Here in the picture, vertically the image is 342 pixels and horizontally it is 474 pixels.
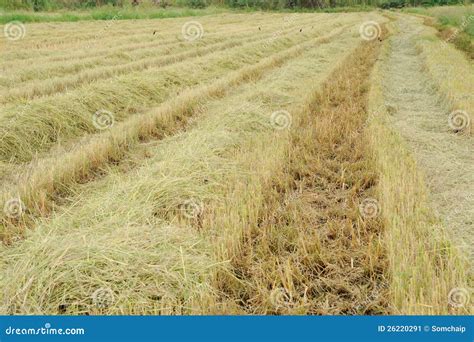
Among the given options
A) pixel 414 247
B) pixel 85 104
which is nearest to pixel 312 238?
pixel 414 247

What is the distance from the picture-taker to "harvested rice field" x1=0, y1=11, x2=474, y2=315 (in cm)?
289

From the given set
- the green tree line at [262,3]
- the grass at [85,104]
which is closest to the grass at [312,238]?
the grass at [85,104]

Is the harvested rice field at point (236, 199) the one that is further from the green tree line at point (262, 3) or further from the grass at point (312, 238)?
the green tree line at point (262, 3)

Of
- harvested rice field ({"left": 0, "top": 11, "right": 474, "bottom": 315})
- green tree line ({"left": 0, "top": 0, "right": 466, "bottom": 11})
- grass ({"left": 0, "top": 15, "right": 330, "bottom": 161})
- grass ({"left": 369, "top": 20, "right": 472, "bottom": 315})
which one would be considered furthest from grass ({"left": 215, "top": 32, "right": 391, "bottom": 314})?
green tree line ({"left": 0, "top": 0, "right": 466, "bottom": 11})

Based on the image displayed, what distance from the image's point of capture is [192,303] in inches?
108

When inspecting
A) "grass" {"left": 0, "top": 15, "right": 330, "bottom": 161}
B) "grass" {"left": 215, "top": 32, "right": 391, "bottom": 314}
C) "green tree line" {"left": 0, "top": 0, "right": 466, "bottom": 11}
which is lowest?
"grass" {"left": 215, "top": 32, "right": 391, "bottom": 314}

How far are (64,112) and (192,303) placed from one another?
208 inches

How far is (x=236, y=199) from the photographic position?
13.4ft

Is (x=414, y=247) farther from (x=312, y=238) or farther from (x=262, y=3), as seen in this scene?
(x=262, y=3)

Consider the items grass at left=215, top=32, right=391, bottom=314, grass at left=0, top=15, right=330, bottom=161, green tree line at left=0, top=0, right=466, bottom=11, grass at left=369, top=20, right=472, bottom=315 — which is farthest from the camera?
green tree line at left=0, top=0, right=466, bottom=11

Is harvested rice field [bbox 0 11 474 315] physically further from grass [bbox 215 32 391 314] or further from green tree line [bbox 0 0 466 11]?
green tree line [bbox 0 0 466 11]

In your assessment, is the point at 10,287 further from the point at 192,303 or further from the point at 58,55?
the point at 58,55

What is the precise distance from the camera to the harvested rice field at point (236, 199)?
9.48 ft
